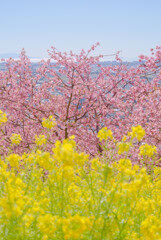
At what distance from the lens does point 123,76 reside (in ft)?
38.6

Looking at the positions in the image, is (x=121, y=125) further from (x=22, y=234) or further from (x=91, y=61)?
(x=22, y=234)

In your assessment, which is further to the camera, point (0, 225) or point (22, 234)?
point (0, 225)

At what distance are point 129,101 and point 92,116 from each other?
1806 mm

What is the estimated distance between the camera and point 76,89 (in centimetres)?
1059

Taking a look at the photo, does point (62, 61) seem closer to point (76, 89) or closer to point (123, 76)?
point (76, 89)

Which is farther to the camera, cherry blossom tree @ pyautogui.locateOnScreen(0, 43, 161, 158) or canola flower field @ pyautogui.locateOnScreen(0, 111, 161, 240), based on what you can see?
cherry blossom tree @ pyautogui.locateOnScreen(0, 43, 161, 158)

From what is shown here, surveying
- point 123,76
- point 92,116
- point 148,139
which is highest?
point 123,76

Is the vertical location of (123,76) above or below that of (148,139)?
above

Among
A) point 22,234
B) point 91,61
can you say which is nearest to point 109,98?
point 91,61

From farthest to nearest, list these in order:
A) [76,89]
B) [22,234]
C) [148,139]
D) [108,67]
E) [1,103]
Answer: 1. [108,67]
2. [1,103]
3. [76,89]
4. [148,139]
5. [22,234]

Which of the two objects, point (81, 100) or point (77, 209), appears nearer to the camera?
point (77, 209)

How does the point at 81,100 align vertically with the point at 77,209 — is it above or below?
above

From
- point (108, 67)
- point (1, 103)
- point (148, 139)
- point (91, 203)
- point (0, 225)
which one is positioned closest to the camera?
point (0, 225)

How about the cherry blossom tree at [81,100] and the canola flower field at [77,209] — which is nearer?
the canola flower field at [77,209]
